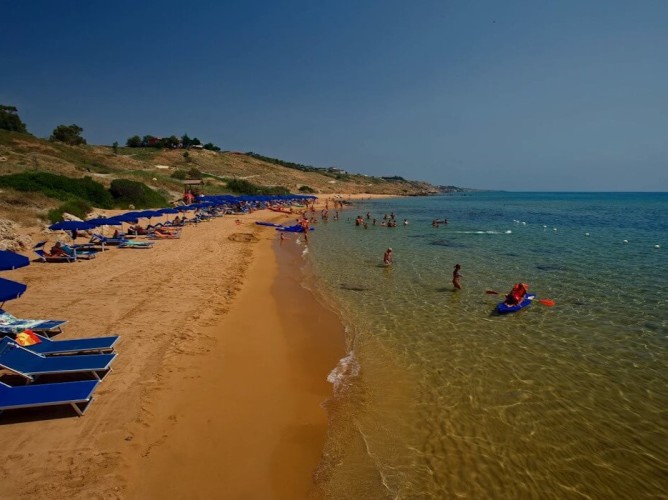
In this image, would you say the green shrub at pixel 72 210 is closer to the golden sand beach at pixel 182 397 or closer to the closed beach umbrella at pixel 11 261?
the golden sand beach at pixel 182 397

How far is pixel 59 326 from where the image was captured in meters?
7.86

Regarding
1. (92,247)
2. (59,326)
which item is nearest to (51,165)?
(92,247)

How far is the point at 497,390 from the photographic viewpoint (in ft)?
22.1

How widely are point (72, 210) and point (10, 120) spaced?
147ft

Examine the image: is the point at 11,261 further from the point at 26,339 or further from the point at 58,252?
the point at 58,252

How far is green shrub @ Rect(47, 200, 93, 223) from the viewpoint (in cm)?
2131

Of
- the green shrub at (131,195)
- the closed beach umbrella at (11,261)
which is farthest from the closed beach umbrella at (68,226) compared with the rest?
the green shrub at (131,195)

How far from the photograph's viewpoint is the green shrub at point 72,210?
21312 millimetres

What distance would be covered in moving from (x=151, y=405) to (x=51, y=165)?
3993cm

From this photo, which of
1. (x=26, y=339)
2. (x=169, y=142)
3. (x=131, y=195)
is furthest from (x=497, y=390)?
(x=169, y=142)

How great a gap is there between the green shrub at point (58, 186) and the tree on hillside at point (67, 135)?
39.9 metres

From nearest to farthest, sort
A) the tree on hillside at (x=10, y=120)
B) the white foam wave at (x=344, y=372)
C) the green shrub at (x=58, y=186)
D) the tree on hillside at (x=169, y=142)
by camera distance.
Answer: the white foam wave at (x=344, y=372), the green shrub at (x=58, y=186), the tree on hillside at (x=10, y=120), the tree on hillside at (x=169, y=142)

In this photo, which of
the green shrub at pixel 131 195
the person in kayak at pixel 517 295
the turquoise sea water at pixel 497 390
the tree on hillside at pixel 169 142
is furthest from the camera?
the tree on hillside at pixel 169 142

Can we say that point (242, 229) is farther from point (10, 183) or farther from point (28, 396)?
point (28, 396)
